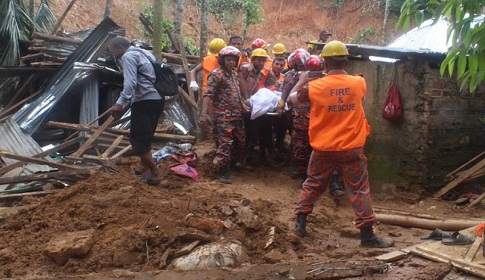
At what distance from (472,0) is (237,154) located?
4734 millimetres

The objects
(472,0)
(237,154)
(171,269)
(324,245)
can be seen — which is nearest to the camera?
(472,0)

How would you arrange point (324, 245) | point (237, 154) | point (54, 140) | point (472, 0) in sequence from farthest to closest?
point (54, 140), point (237, 154), point (324, 245), point (472, 0)

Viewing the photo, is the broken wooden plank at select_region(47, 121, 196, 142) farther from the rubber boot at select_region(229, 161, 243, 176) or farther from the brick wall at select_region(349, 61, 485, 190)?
the brick wall at select_region(349, 61, 485, 190)

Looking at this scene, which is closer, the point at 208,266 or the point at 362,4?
the point at 208,266

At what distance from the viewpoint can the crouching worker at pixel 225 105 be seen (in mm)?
6832

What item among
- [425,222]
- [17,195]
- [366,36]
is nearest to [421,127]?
[425,222]

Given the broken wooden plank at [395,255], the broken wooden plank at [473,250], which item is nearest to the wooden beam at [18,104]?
the broken wooden plank at [395,255]

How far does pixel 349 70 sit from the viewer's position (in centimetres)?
723

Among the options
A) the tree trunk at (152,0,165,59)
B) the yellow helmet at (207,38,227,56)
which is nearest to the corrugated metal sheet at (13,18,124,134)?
the tree trunk at (152,0,165,59)

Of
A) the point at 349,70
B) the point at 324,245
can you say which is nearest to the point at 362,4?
the point at 349,70

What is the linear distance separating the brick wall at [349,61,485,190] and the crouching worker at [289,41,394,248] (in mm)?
2062

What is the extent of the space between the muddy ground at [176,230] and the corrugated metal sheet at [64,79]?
10.8ft

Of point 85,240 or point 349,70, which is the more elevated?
point 349,70

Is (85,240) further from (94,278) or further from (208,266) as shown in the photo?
(208,266)
